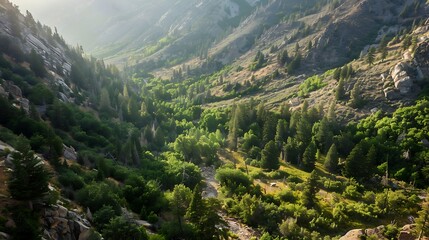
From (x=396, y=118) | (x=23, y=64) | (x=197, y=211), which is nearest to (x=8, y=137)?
(x=197, y=211)

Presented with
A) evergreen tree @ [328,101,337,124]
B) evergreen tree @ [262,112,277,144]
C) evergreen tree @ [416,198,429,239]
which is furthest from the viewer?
evergreen tree @ [262,112,277,144]

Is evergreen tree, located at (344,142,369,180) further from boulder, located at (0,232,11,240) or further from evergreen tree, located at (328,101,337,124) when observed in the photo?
boulder, located at (0,232,11,240)

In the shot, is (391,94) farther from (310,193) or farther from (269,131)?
(310,193)

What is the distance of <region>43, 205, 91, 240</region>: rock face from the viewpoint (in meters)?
33.5

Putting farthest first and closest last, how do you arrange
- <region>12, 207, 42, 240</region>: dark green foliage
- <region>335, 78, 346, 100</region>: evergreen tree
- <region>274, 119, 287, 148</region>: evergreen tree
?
1. <region>335, 78, 346, 100</region>: evergreen tree
2. <region>274, 119, 287, 148</region>: evergreen tree
3. <region>12, 207, 42, 240</region>: dark green foliage

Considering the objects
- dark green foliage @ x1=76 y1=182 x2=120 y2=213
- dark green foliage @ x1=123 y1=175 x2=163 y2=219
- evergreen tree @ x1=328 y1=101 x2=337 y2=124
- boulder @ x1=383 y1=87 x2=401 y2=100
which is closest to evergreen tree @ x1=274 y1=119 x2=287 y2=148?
evergreen tree @ x1=328 y1=101 x2=337 y2=124

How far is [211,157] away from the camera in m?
117

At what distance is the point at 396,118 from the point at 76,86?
A: 461 ft

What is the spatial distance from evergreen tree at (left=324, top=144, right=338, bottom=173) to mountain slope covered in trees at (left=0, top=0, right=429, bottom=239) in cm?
35

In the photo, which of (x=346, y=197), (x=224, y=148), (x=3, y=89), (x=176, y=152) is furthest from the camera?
(x=224, y=148)

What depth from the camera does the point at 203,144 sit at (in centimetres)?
11944

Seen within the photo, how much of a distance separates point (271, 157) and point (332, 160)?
2094 centimetres

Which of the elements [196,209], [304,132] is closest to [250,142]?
[304,132]

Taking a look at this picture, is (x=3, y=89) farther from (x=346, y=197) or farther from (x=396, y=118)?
(x=396, y=118)
